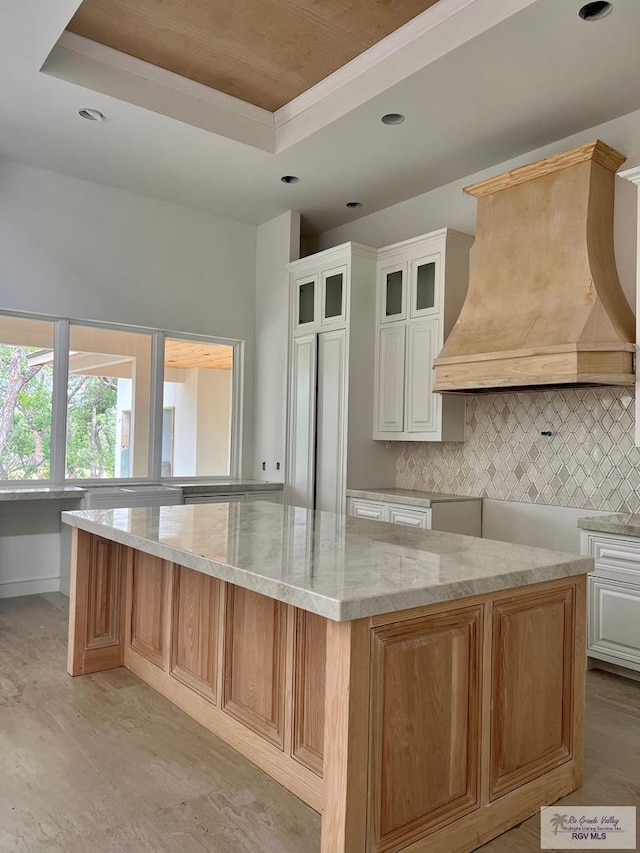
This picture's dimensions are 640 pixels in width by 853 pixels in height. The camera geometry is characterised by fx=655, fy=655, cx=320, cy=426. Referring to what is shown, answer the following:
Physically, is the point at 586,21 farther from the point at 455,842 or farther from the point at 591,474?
the point at 455,842

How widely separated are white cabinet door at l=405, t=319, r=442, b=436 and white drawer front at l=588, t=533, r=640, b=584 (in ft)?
4.70

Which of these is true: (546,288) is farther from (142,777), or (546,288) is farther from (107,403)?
(107,403)

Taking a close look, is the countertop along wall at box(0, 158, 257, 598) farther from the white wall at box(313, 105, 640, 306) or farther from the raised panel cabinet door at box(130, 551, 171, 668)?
the raised panel cabinet door at box(130, 551, 171, 668)

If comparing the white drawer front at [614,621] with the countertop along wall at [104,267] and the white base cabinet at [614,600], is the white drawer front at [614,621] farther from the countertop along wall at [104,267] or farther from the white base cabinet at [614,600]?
the countertop along wall at [104,267]

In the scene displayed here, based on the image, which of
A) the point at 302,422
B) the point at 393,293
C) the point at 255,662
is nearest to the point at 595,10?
the point at 393,293

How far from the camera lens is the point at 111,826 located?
2.02m

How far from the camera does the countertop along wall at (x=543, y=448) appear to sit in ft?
12.4

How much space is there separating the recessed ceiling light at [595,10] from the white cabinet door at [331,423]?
2.57m

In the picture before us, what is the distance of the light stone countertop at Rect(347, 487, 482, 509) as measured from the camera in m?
4.36

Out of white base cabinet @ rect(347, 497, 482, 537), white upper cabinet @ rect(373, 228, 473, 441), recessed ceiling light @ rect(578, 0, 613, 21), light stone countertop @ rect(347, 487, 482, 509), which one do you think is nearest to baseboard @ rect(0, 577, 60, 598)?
light stone countertop @ rect(347, 487, 482, 509)

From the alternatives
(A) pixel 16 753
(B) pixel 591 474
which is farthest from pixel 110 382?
(B) pixel 591 474

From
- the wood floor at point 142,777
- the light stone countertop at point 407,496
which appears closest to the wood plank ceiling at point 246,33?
the light stone countertop at point 407,496

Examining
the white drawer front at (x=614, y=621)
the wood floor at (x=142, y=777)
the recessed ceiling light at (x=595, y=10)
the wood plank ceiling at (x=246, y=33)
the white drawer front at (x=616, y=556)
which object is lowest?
the wood floor at (x=142, y=777)

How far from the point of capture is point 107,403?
17.2ft
